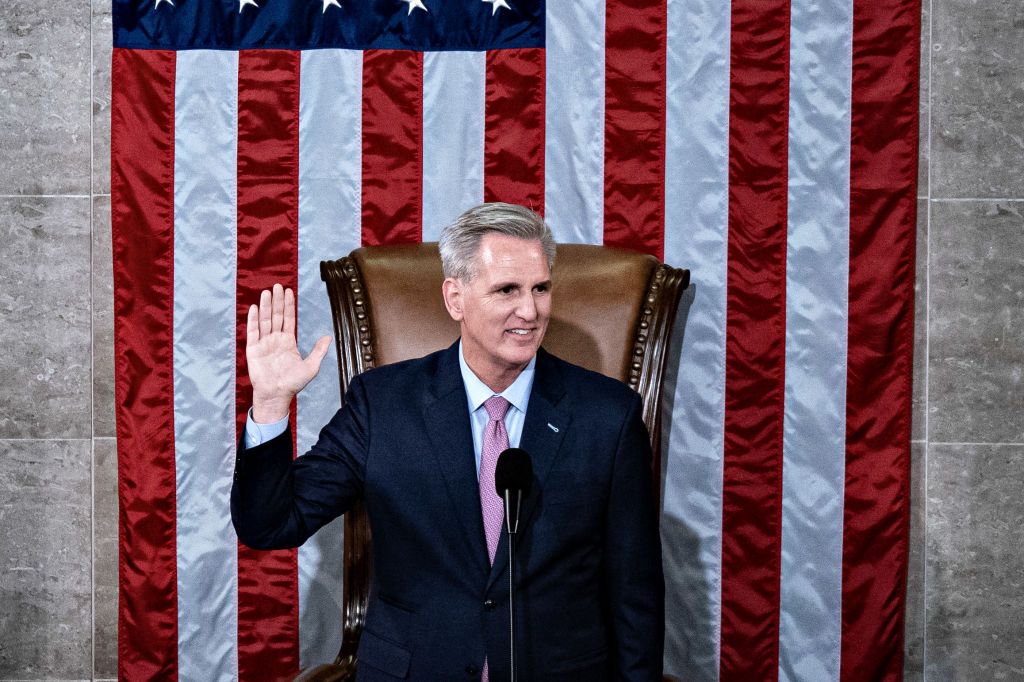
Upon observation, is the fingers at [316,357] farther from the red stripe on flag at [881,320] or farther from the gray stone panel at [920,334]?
the gray stone panel at [920,334]

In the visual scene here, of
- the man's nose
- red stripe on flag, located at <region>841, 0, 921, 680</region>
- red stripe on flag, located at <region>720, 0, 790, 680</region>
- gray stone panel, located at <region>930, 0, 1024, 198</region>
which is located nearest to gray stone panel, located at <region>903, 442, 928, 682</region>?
red stripe on flag, located at <region>841, 0, 921, 680</region>

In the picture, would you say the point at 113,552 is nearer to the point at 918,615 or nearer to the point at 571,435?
the point at 571,435

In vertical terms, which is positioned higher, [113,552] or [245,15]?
[245,15]

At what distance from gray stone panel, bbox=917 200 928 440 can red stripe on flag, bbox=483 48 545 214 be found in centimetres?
111

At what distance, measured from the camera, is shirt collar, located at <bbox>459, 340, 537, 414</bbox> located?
76.6 inches

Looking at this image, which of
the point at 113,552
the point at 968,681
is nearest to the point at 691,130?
the point at 968,681

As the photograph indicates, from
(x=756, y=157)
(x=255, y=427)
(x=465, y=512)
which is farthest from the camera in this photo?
(x=756, y=157)

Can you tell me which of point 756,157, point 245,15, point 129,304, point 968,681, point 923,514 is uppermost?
point 245,15

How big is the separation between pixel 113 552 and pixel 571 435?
67.4 inches

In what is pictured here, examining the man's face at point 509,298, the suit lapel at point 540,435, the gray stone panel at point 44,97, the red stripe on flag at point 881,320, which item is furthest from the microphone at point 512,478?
the gray stone panel at point 44,97

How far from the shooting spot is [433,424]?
75.1 inches

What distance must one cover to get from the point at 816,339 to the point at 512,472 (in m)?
1.53

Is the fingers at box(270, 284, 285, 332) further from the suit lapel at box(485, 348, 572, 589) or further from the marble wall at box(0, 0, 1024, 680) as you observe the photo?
the marble wall at box(0, 0, 1024, 680)

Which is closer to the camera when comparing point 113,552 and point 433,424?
point 433,424
